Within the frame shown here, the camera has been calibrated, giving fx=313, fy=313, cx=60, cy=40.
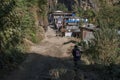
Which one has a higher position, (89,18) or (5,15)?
(5,15)

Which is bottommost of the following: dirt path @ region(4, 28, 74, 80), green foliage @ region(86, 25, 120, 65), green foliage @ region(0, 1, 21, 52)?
dirt path @ region(4, 28, 74, 80)

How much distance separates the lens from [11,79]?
13.8 meters

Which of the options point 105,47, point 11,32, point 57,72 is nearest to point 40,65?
point 11,32

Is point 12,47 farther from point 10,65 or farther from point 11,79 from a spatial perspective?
point 11,79

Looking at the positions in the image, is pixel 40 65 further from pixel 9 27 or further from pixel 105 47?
pixel 105 47

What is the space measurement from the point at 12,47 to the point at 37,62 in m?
1.63

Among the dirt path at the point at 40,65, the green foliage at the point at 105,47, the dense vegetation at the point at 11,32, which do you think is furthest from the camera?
the green foliage at the point at 105,47

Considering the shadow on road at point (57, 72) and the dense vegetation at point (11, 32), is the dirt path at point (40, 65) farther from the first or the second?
the dense vegetation at point (11, 32)

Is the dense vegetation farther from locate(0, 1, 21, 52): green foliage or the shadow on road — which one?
the shadow on road

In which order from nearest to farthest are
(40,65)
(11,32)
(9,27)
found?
(40,65) < (11,32) < (9,27)

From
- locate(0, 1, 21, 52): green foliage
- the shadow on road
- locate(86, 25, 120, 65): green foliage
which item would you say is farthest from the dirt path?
locate(86, 25, 120, 65): green foliage

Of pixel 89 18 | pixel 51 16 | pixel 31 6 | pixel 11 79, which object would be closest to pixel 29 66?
pixel 11 79

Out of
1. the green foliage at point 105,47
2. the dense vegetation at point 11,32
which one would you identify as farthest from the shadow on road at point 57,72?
the green foliage at point 105,47

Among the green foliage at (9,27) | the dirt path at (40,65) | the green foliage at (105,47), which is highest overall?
the green foliage at (9,27)
